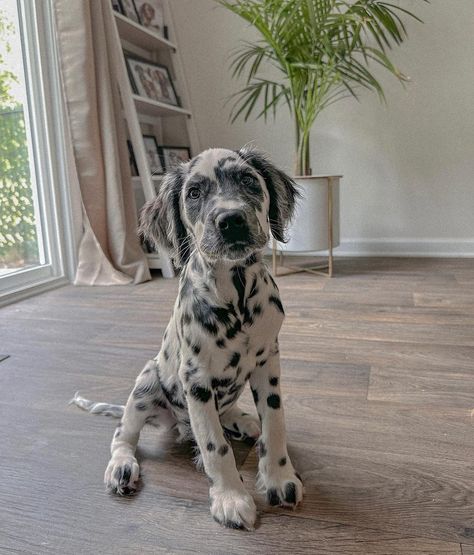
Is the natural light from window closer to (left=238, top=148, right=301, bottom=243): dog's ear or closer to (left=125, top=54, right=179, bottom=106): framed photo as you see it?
(left=125, top=54, right=179, bottom=106): framed photo

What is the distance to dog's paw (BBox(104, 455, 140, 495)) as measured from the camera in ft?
3.40

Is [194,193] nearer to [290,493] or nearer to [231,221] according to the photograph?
[231,221]

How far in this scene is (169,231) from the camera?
1082 mm

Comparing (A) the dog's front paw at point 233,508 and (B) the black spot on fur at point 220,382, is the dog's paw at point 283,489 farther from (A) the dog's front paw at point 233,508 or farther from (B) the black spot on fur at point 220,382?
(B) the black spot on fur at point 220,382

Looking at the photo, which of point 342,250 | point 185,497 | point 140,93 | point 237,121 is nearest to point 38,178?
point 140,93

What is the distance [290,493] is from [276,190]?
63 cm

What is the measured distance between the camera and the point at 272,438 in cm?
104

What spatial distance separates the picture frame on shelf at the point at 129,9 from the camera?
3280mm

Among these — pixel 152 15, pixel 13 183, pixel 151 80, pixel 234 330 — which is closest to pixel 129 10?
pixel 152 15

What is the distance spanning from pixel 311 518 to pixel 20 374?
117 centimetres

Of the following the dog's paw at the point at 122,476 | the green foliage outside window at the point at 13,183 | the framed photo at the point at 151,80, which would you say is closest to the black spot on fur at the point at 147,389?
the dog's paw at the point at 122,476

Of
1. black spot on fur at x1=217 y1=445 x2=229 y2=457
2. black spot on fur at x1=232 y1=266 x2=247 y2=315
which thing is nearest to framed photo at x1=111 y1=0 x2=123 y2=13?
black spot on fur at x1=232 y1=266 x2=247 y2=315

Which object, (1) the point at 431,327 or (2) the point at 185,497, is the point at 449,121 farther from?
(2) the point at 185,497

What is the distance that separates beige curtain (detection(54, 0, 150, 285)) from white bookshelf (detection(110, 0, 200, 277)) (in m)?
0.08
